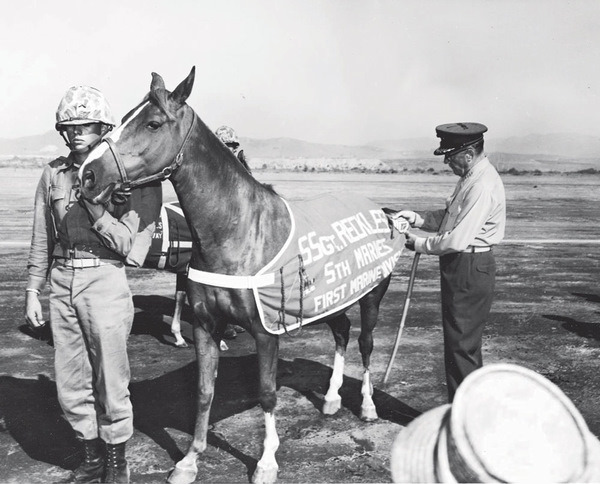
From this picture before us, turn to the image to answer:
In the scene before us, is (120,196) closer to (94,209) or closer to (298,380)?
(94,209)

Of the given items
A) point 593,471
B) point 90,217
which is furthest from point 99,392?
point 593,471

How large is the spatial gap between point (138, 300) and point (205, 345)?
17.1ft

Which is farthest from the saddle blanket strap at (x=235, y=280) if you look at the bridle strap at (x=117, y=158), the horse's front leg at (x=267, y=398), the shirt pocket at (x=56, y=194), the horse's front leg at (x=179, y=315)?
the horse's front leg at (x=179, y=315)

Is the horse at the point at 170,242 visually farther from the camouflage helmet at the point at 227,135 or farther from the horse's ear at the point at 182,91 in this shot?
the horse's ear at the point at 182,91

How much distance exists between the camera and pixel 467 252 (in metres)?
4.26

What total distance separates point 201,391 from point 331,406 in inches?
51.2

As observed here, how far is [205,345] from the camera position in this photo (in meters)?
4.08

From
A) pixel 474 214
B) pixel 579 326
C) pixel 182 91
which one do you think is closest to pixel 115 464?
pixel 182 91

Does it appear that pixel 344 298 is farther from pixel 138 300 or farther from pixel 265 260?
pixel 138 300

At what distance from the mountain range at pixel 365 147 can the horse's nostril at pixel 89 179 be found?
76.1 metres

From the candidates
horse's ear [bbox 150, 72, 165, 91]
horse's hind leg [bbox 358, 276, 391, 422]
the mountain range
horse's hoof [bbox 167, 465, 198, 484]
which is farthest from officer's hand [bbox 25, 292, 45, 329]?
the mountain range

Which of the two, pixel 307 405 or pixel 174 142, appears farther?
pixel 307 405

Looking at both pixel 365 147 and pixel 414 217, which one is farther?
pixel 365 147

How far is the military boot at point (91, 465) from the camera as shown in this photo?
385 centimetres
